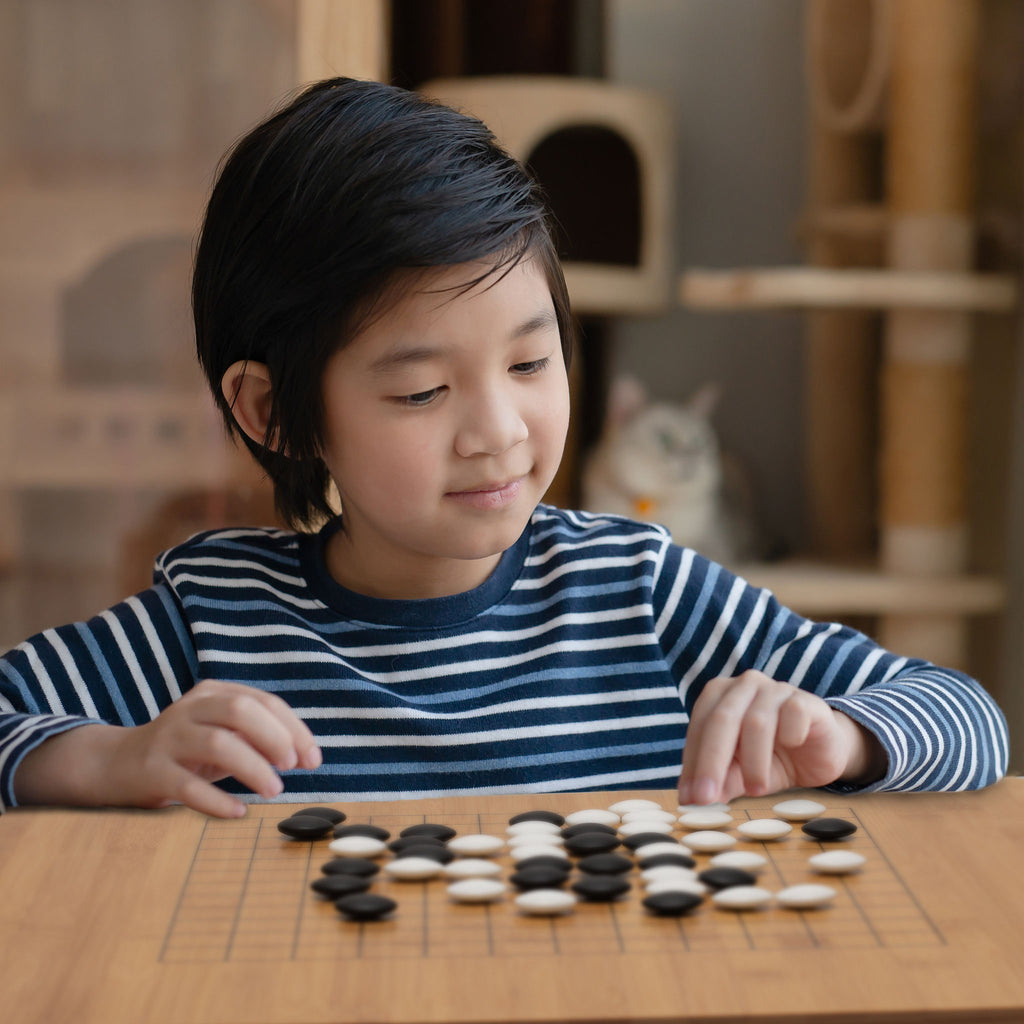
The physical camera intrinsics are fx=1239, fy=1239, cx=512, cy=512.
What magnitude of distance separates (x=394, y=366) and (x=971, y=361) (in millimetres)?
1402

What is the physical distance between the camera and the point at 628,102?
6.30ft

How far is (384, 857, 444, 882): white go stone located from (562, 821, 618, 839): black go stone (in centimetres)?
8

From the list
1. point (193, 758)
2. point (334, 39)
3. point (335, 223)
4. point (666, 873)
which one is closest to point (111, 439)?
point (334, 39)

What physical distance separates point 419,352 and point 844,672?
0.38 metres

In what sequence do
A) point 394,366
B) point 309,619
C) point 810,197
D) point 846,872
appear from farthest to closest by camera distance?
point 810,197 < point 309,619 < point 394,366 < point 846,872

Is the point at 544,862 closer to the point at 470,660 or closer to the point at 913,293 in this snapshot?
the point at 470,660

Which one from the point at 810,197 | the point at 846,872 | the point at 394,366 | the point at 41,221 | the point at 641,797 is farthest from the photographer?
the point at 810,197

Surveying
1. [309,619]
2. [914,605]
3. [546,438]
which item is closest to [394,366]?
[546,438]

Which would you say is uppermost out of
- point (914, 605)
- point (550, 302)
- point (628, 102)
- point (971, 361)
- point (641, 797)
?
point (628, 102)

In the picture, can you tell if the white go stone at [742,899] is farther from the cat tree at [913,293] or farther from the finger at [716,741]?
the cat tree at [913,293]

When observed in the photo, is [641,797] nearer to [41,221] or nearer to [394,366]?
[394,366]

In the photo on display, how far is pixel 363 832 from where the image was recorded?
0.60 metres

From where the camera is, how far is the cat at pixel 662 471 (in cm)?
193

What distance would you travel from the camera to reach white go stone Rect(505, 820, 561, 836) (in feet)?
1.95
